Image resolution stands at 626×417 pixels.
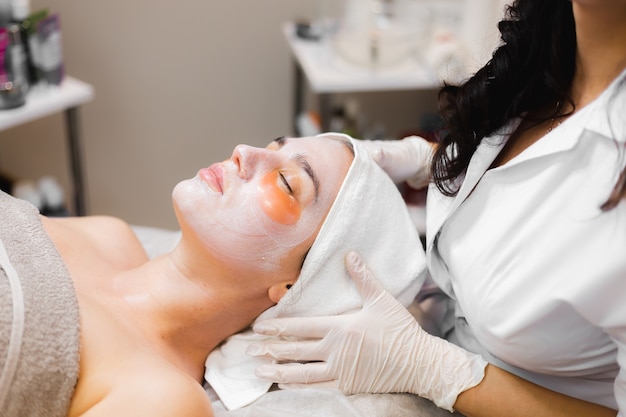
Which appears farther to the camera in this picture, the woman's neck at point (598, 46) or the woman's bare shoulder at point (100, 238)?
the woman's bare shoulder at point (100, 238)

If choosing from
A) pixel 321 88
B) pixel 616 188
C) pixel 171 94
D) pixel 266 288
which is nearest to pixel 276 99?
pixel 171 94

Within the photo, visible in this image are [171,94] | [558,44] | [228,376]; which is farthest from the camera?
[171,94]

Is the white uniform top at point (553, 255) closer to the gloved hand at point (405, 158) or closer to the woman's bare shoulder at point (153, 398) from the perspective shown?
the gloved hand at point (405, 158)

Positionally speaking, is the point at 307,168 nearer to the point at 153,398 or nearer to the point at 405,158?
the point at 405,158

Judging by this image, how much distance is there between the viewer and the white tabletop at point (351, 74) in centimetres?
207

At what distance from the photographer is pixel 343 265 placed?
122 centimetres

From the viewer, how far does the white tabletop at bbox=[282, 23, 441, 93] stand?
207 cm

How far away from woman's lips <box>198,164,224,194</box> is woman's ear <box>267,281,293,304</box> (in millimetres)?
202

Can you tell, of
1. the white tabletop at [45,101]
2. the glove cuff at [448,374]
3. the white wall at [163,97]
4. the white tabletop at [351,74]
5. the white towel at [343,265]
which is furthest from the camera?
the white wall at [163,97]

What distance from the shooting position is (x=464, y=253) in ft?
3.62

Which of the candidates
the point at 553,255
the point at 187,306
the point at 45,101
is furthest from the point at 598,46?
the point at 45,101

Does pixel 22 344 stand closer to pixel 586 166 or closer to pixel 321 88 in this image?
pixel 586 166

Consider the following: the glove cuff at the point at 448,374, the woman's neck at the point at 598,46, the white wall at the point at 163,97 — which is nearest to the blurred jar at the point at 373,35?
the white wall at the point at 163,97

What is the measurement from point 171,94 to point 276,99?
0.41m
